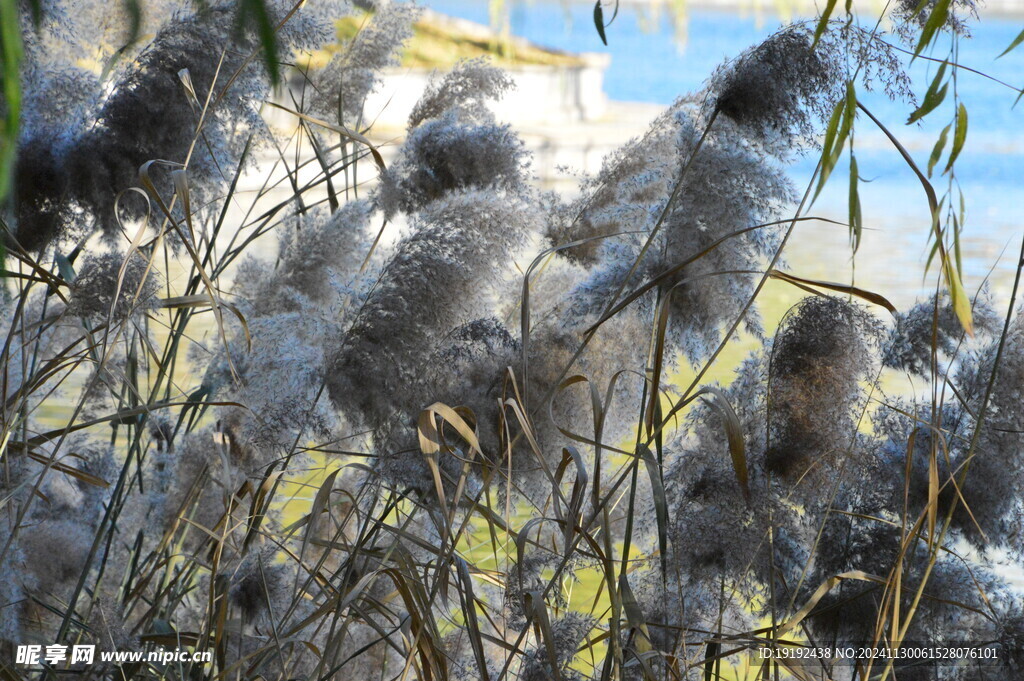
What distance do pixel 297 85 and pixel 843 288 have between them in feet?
4.31

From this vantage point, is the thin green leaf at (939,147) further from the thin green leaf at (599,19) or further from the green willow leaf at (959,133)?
the thin green leaf at (599,19)

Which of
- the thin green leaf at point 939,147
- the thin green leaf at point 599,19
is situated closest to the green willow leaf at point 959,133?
the thin green leaf at point 939,147

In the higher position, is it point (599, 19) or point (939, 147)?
point (599, 19)

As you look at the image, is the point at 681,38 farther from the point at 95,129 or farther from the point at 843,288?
the point at 95,129

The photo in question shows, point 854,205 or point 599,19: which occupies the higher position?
point 599,19

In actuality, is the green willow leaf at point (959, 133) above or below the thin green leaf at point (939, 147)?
below

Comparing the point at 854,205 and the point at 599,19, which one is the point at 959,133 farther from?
the point at 599,19

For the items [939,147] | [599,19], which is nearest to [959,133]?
[939,147]

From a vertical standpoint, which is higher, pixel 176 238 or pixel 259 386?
pixel 176 238

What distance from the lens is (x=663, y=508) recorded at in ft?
2.74

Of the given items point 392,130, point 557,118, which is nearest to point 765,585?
point 392,130

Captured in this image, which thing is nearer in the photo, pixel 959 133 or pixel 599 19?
pixel 959 133

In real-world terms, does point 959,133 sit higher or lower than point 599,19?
lower

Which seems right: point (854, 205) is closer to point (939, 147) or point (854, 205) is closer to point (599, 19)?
point (939, 147)
